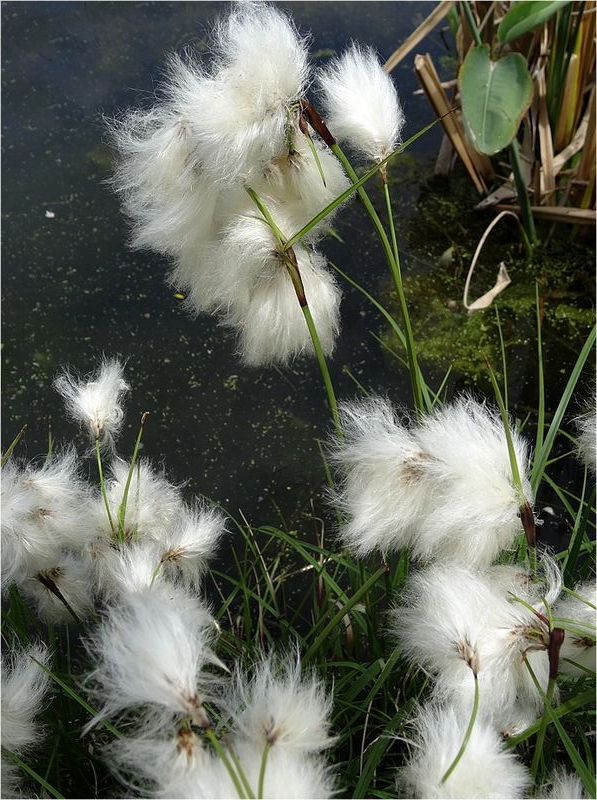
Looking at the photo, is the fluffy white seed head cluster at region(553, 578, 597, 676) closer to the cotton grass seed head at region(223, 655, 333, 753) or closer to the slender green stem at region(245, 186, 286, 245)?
the cotton grass seed head at region(223, 655, 333, 753)

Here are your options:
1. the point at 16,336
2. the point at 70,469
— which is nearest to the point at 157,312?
the point at 16,336

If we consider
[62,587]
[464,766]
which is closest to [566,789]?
[464,766]

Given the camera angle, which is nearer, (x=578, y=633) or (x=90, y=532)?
(x=578, y=633)

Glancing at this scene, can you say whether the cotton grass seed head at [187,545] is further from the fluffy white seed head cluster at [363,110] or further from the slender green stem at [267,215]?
the fluffy white seed head cluster at [363,110]

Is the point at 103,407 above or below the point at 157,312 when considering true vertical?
above

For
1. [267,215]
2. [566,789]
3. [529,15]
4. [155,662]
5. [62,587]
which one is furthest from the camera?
[529,15]

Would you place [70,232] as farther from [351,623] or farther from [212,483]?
[351,623]

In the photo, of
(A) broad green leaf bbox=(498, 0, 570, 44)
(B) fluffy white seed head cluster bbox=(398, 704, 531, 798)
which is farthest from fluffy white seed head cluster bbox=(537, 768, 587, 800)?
(A) broad green leaf bbox=(498, 0, 570, 44)

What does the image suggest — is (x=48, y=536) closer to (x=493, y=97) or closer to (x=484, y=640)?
(x=484, y=640)
